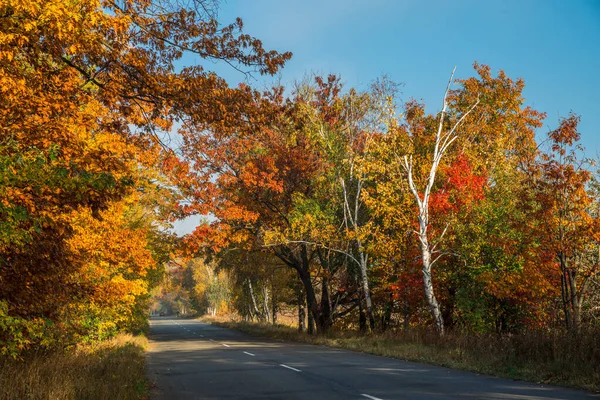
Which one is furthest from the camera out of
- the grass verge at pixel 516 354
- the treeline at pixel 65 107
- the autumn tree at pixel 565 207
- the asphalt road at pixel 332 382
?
the autumn tree at pixel 565 207

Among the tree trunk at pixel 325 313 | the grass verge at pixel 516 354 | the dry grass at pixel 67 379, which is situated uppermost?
the tree trunk at pixel 325 313

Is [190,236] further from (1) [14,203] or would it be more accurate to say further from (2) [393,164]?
(1) [14,203]

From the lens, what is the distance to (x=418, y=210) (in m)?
21.8

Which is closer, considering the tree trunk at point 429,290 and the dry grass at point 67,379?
the dry grass at point 67,379

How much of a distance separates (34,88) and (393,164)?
16029 mm

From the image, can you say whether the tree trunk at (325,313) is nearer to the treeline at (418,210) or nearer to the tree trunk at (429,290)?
the treeline at (418,210)

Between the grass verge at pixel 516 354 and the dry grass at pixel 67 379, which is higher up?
the grass verge at pixel 516 354

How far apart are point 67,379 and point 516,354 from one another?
10.9m

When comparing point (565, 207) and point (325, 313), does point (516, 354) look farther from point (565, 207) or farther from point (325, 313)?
point (325, 313)

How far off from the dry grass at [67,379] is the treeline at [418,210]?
7.65 meters

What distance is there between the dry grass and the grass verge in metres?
8.36

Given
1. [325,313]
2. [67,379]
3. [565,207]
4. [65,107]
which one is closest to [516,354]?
[565,207]

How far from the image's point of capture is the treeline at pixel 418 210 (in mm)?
17547

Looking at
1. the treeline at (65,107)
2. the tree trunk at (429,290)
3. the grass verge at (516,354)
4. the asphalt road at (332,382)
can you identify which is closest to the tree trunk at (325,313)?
the grass verge at (516,354)
